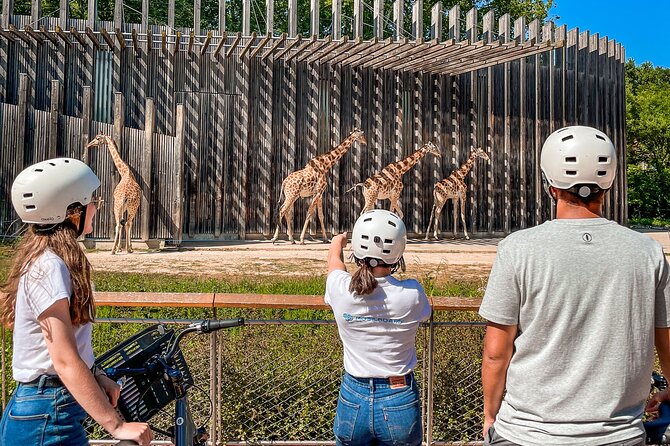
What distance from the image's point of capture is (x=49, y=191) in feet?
7.29

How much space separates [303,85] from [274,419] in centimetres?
1529

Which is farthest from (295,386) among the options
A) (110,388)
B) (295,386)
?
(110,388)

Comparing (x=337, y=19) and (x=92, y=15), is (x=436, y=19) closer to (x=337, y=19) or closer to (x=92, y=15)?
(x=337, y=19)

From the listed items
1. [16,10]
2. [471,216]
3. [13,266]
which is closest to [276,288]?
[13,266]

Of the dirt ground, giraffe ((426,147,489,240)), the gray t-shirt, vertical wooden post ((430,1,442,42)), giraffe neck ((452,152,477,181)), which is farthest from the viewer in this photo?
vertical wooden post ((430,1,442,42))

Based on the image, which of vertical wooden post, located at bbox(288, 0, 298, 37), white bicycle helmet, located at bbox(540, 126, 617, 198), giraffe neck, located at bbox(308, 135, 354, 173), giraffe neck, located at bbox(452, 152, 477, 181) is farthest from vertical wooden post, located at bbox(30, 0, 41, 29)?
white bicycle helmet, located at bbox(540, 126, 617, 198)

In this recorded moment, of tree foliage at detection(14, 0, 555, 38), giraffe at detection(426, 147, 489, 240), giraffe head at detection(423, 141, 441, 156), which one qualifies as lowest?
giraffe at detection(426, 147, 489, 240)

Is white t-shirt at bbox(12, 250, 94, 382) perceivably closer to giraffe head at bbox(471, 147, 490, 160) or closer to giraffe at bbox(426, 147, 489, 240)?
giraffe at bbox(426, 147, 489, 240)

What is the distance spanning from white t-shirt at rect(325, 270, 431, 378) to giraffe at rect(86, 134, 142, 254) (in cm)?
1223

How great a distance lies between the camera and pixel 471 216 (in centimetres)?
2056

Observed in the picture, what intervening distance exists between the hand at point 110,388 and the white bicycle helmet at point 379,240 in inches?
42.2

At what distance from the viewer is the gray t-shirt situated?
1.97 meters

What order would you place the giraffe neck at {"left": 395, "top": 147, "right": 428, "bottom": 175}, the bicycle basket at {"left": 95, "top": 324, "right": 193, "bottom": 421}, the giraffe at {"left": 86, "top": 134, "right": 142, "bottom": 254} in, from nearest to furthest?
the bicycle basket at {"left": 95, "top": 324, "right": 193, "bottom": 421}, the giraffe at {"left": 86, "top": 134, "right": 142, "bottom": 254}, the giraffe neck at {"left": 395, "top": 147, "right": 428, "bottom": 175}

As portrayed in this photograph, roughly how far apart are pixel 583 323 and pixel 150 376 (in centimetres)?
147
